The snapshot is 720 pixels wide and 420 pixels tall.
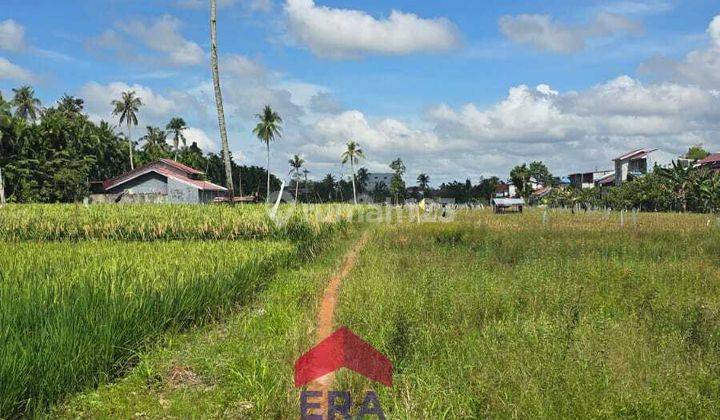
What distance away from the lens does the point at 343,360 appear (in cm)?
578

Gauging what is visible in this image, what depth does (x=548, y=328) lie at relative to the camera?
6395mm

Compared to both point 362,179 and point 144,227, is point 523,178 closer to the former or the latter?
point 362,179

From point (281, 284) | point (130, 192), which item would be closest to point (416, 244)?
point (281, 284)

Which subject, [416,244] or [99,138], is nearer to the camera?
[416,244]

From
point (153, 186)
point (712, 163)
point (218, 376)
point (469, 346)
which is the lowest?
point (218, 376)

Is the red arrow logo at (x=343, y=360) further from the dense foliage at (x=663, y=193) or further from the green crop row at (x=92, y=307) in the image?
the dense foliage at (x=663, y=193)

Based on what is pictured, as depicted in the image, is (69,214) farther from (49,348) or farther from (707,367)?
(707,367)

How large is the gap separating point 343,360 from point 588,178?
92.2m

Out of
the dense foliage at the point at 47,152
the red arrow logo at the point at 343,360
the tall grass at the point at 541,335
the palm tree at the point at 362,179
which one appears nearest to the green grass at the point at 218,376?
the red arrow logo at the point at 343,360

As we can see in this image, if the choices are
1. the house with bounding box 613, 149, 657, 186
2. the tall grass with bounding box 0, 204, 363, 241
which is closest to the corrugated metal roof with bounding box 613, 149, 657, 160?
the house with bounding box 613, 149, 657, 186

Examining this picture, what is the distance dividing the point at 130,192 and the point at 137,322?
45.1m

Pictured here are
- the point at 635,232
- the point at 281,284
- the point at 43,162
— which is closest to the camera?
the point at 281,284

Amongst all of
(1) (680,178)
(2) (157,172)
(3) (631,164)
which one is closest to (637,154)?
(3) (631,164)

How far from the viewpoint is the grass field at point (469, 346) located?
4754 mm
